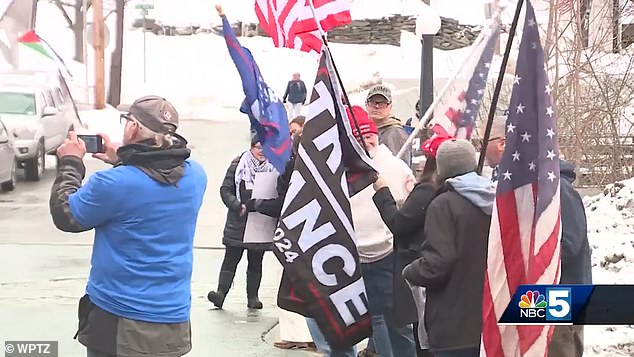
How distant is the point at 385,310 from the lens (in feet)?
20.5

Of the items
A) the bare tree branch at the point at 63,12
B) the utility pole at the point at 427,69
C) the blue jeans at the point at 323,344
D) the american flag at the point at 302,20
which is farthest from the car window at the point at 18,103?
the blue jeans at the point at 323,344

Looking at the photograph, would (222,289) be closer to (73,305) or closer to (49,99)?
(73,305)

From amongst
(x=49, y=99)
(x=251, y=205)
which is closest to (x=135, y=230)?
(x=251, y=205)

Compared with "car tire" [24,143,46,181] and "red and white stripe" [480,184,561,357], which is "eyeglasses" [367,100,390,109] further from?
"car tire" [24,143,46,181]

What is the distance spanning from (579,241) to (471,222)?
2.22 feet

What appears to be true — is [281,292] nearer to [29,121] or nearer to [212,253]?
[212,253]

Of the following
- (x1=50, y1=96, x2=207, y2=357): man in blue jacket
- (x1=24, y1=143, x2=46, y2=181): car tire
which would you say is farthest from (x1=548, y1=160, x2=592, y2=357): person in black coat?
(x1=24, y1=143, x2=46, y2=181): car tire

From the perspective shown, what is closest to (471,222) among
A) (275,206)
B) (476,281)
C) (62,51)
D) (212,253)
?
(476,281)

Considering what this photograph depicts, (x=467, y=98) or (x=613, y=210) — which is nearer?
(x=467, y=98)

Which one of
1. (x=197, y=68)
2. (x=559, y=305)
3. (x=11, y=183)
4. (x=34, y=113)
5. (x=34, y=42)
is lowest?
(x=11, y=183)

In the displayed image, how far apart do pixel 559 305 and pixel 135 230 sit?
6.23ft

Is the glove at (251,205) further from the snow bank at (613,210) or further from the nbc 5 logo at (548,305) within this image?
the snow bank at (613,210)

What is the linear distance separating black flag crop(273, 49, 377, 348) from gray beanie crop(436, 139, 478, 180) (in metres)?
0.70

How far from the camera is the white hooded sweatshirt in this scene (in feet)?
20.5
